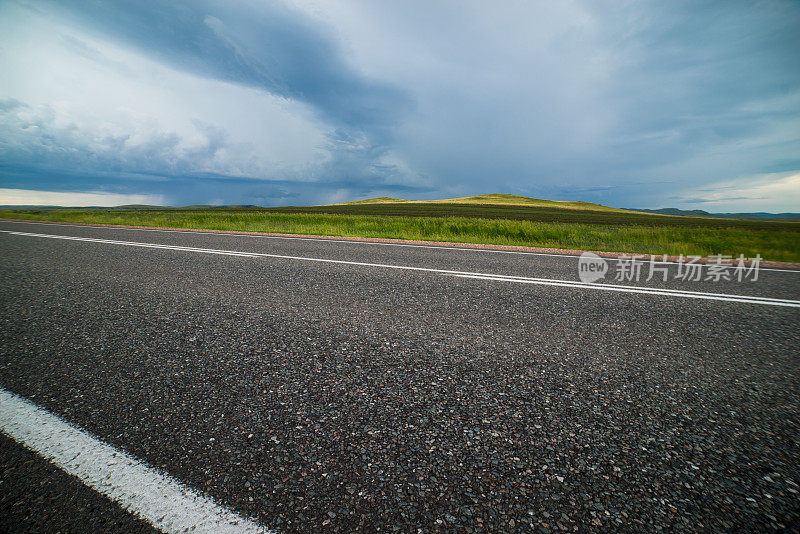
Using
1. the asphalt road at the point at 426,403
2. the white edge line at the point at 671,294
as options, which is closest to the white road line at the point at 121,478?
the asphalt road at the point at 426,403

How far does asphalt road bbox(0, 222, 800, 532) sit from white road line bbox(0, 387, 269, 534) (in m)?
0.05

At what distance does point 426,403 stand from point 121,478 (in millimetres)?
1332

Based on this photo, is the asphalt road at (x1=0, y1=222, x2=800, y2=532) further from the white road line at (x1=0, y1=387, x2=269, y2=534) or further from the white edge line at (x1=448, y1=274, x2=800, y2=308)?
the white edge line at (x1=448, y1=274, x2=800, y2=308)

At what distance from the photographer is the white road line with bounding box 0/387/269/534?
3.65ft

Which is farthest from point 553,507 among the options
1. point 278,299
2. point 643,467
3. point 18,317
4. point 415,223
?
point 415,223

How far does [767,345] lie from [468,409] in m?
2.81

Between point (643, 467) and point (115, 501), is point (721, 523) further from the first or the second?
point (115, 501)

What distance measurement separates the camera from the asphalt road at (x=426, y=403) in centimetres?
123

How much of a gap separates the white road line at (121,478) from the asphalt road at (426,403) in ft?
0.15

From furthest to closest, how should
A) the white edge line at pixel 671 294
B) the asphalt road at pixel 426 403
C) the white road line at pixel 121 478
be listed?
1. the white edge line at pixel 671 294
2. the asphalt road at pixel 426 403
3. the white road line at pixel 121 478

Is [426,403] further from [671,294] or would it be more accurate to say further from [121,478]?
[671,294]

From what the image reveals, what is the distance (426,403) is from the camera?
183 cm

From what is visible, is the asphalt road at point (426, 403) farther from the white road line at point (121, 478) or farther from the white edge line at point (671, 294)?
the white edge line at point (671, 294)

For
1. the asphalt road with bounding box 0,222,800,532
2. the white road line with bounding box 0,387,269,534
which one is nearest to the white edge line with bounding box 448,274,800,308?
the asphalt road with bounding box 0,222,800,532
